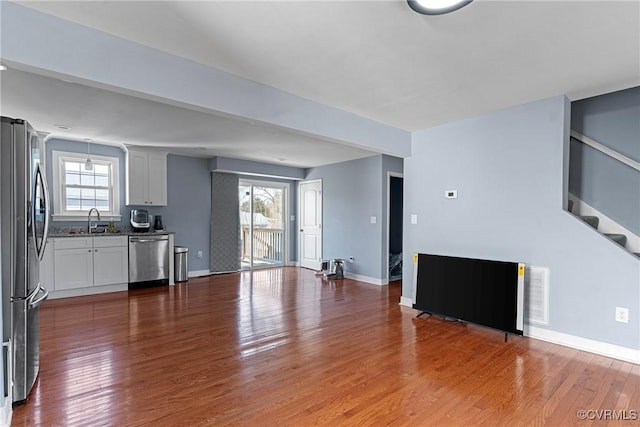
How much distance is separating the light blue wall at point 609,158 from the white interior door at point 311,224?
15.2 ft

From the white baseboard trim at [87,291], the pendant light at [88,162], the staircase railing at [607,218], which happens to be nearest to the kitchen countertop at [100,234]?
the white baseboard trim at [87,291]

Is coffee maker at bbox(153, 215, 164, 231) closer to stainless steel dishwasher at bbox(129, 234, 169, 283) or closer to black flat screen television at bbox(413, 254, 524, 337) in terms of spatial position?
stainless steel dishwasher at bbox(129, 234, 169, 283)

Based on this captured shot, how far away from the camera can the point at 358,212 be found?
6.38 m

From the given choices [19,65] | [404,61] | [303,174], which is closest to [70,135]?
[19,65]

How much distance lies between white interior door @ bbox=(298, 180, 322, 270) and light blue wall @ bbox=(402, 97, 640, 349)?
3189mm

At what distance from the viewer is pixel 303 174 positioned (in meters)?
7.83

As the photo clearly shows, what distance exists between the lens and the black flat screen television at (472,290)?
3.28 metres

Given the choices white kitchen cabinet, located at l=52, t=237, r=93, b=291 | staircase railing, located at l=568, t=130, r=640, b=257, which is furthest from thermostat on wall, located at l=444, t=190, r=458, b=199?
white kitchen cabinet, located at l=52, t=237, r=93, b=291

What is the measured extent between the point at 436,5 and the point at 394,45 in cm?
53

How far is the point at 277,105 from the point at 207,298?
10.2ft

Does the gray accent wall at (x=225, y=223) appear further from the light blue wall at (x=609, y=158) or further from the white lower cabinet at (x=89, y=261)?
the light blue wall at (x=609, y=158)

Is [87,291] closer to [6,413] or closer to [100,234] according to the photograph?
[100,234]

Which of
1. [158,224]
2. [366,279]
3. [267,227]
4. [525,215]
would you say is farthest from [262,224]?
[525,215]

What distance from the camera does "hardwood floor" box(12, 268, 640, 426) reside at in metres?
2.03
